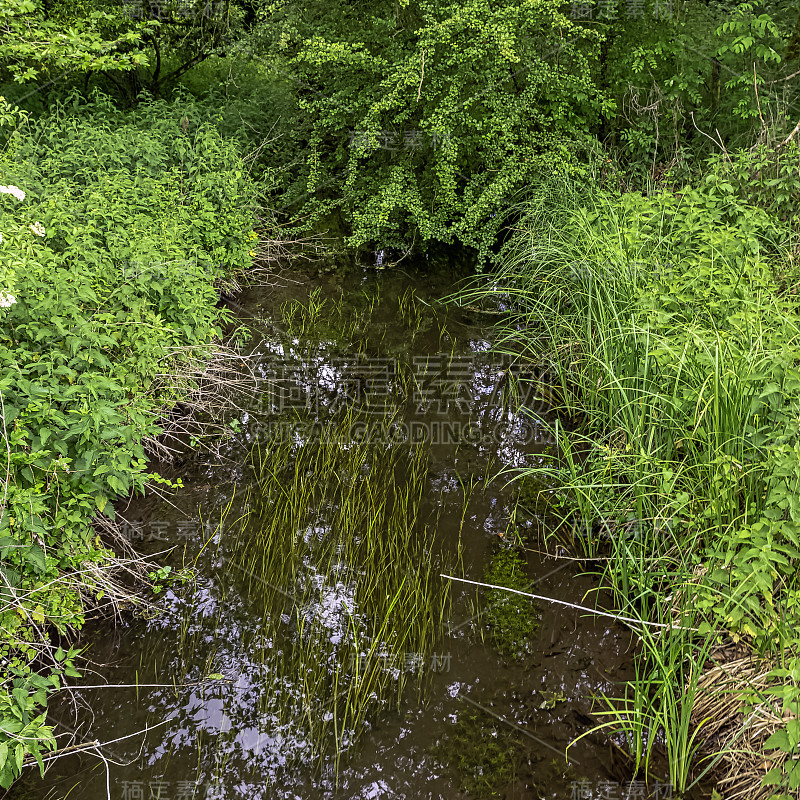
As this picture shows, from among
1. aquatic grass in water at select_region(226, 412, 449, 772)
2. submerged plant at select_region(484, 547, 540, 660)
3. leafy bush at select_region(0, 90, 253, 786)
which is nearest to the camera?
leafy bush at select_region(0, 90, 253, 786)

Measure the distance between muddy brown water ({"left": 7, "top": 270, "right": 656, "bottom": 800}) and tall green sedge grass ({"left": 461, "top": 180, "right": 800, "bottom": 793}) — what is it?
23 centimetres

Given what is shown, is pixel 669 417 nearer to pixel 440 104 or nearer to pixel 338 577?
pixel 338 577

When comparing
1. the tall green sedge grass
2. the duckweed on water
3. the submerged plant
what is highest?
the tall green sedge grass

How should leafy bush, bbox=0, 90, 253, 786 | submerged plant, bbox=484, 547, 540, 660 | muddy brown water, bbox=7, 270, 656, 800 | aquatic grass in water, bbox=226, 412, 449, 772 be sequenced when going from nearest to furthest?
muddy brown water, bbox=7, 270, 656, 800 < leafy bush, bbox=0, 90, 253, 786 < aquatic grass in water, bbox=226, 412, 449, 772 < submerged plant, bbox=484, 547, 540, 660

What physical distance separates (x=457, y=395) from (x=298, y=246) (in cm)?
303

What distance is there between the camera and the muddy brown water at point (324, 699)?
2242mm

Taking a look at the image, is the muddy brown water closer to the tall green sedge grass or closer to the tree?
the tall green sedge grass

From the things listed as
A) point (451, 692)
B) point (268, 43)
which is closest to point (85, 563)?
point (451, 692)

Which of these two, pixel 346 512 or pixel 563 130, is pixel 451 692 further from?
pixel 563 130

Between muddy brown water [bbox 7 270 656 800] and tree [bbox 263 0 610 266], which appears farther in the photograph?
tree [bbox 263 0 610 266]

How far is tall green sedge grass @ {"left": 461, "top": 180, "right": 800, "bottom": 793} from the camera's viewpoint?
2.34m

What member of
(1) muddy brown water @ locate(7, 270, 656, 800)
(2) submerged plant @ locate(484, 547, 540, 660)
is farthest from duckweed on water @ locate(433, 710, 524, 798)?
Answer: (2) submerged plant @ locate(484, 547, 540, 660)

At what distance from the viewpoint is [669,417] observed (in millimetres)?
2930


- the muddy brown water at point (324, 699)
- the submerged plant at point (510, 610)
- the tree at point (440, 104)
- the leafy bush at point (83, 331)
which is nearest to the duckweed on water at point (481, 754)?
the muddy brown water at point (324, 699)
